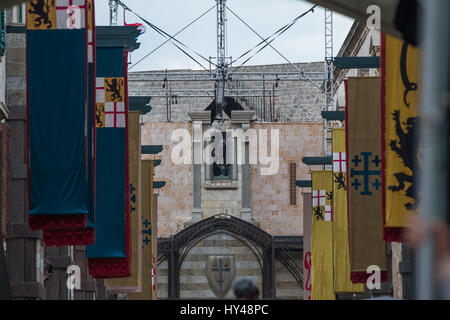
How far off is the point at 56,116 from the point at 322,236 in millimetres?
17442

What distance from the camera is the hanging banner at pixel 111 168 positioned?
2200 centimetres

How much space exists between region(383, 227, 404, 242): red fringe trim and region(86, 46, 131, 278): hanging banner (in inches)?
310

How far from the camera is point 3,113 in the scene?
22594 mm

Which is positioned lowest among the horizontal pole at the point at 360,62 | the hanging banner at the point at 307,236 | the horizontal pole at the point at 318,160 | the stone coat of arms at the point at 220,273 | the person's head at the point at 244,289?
the stone coat of arms at the point at 220,273

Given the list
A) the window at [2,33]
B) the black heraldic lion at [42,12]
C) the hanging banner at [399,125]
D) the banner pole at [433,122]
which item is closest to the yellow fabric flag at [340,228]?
the window at [2,33]

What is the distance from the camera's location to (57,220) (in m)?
17.4

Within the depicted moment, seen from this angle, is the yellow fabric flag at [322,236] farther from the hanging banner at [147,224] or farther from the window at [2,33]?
the window at [2,33]

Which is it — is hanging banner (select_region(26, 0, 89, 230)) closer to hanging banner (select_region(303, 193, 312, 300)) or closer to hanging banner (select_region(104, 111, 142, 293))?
hanging banner (select_region(104, 111, 142, 293))

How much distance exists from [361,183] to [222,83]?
79.9ft

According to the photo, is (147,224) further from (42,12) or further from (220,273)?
(220,273)

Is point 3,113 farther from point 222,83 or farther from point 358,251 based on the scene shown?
point 222,83

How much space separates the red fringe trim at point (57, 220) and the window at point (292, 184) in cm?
3513

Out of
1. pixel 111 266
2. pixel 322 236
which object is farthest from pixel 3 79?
pixel 322 236
